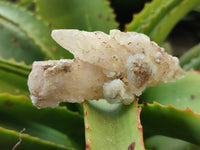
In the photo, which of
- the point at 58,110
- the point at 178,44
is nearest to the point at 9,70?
the point at 58,110

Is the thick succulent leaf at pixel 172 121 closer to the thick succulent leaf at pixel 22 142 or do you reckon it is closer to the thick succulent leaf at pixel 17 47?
the thick succulent leaf at pixel 22 142

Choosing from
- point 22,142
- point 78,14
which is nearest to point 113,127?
point 22,142

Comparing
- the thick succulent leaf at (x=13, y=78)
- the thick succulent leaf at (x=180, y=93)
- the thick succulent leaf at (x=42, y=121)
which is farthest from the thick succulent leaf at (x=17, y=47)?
the thick succulent leaf at (x=180, y=93)

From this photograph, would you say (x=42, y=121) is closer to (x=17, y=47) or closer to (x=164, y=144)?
(x=164, y=144)

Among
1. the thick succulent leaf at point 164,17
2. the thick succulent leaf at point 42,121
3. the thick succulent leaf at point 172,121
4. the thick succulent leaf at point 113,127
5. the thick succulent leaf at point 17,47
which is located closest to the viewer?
the thick succulent leaf at point 113,127

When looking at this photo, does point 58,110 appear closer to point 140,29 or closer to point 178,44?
point 140,29

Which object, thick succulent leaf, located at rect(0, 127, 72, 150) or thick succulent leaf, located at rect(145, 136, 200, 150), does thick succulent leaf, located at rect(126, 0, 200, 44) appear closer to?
thick succulent leaf, located at rect(145, 136, 200, 150)

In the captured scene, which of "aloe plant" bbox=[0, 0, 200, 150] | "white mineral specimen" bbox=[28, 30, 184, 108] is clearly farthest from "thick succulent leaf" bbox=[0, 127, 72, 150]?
"white mineral specimen" bbox=[28, 30, 184, 108]
